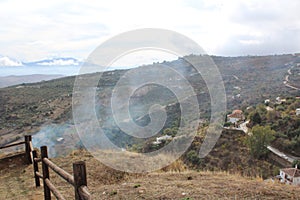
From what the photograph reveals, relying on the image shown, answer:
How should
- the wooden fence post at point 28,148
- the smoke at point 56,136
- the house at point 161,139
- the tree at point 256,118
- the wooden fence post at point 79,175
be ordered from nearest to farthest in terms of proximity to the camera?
the wooden fence post at point 79,175
the wooden fence post at point 28,148
the house at point 161,139
the smoke at point 56,136
the tree at point 256,118

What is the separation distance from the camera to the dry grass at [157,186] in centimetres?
393

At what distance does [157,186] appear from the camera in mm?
4516

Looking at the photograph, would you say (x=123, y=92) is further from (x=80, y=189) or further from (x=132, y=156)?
(x=80, y=189)

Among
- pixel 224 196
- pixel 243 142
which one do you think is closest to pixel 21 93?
pixel 243 142

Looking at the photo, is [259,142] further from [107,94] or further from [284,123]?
[107,94]

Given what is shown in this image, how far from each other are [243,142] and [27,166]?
19801 millimetres

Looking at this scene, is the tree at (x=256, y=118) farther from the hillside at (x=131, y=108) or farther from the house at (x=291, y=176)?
the house at (x=291, y=176)

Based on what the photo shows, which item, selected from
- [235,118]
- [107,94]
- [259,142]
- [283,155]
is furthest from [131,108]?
[235,118]

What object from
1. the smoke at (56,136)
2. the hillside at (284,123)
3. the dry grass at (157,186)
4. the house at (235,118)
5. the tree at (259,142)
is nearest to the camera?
the dry grass at (157,186)

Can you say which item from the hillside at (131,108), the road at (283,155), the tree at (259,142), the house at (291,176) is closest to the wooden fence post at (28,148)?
the hillside at (131,108)

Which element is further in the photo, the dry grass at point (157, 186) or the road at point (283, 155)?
the road at point (283, 155)

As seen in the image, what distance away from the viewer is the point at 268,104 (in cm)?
3209

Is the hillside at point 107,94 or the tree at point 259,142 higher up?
the hillside at point 107,94

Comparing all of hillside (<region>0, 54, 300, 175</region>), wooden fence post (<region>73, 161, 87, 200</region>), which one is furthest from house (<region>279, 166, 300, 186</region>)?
wooden fence post (<region>73, 161, 87, 200</region>)
